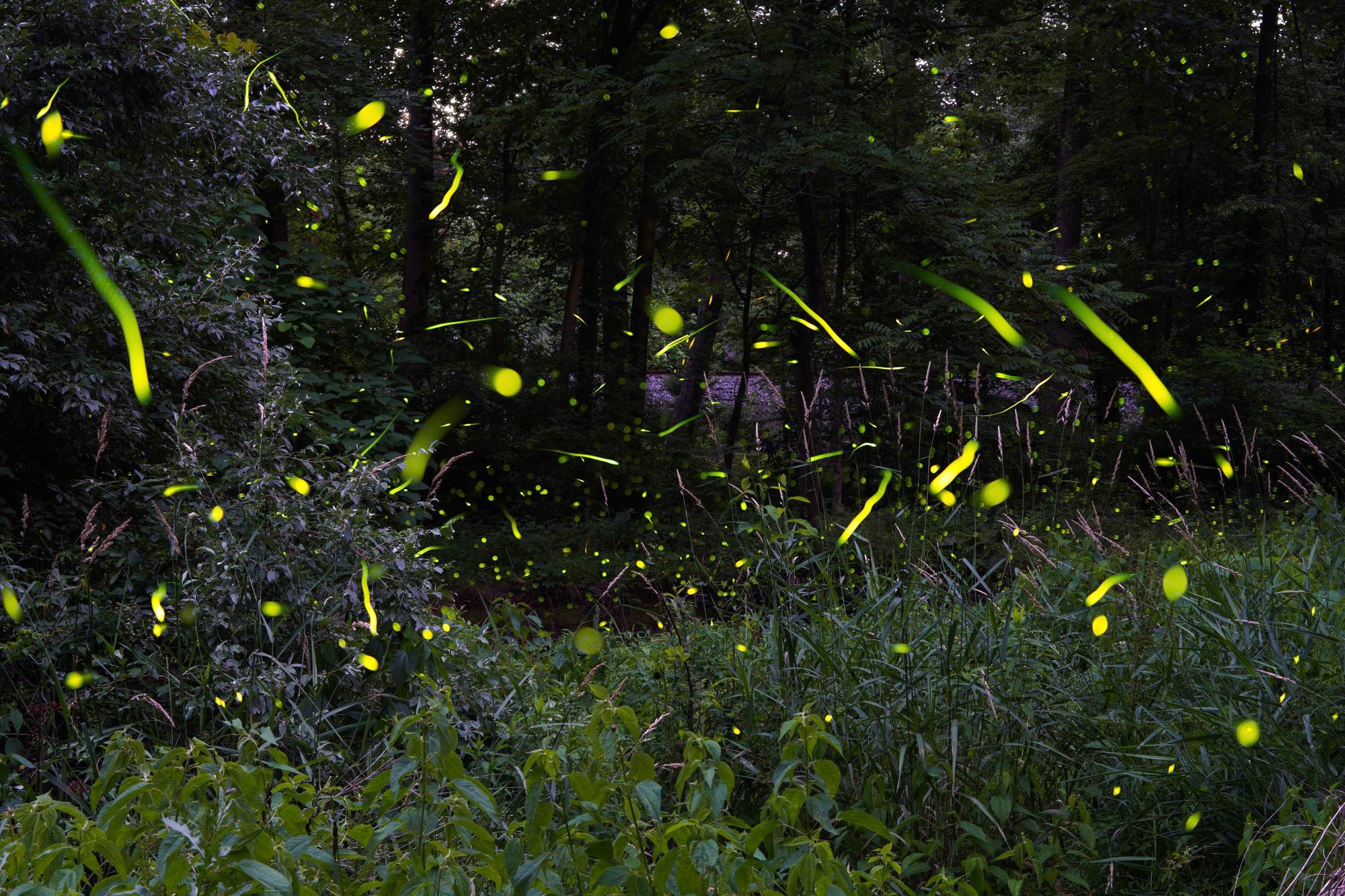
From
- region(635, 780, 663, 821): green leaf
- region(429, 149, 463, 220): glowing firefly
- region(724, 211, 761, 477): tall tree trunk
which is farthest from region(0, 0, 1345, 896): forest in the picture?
region(429, 149, 463, 220): glowing firefly

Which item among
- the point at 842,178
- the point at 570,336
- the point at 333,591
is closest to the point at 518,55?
the point at 570,336

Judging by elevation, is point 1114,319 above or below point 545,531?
above

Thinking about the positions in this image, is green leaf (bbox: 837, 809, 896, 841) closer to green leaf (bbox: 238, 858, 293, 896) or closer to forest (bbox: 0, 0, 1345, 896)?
forest (bbox: 0, 0, 1345, 896)

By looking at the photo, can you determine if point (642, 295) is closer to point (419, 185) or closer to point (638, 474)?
point (638, 474)

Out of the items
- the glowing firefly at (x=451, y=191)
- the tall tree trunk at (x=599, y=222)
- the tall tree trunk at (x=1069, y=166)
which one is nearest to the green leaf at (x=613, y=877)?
the glowing firefly at (x=451, y=191)

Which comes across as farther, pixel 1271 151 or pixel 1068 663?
pixel 1271 151

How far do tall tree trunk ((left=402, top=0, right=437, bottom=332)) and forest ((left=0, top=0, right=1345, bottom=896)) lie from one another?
0.06m

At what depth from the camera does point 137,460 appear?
3469 mm

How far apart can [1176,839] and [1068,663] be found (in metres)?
0.70

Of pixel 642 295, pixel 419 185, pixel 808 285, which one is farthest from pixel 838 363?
pixel 419 185

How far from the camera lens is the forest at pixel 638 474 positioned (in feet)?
6.37

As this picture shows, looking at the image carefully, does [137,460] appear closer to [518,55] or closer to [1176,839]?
[1176,839]

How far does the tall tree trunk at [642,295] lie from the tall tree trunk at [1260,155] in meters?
5.40

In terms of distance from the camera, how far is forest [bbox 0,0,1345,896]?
1.94 meters
